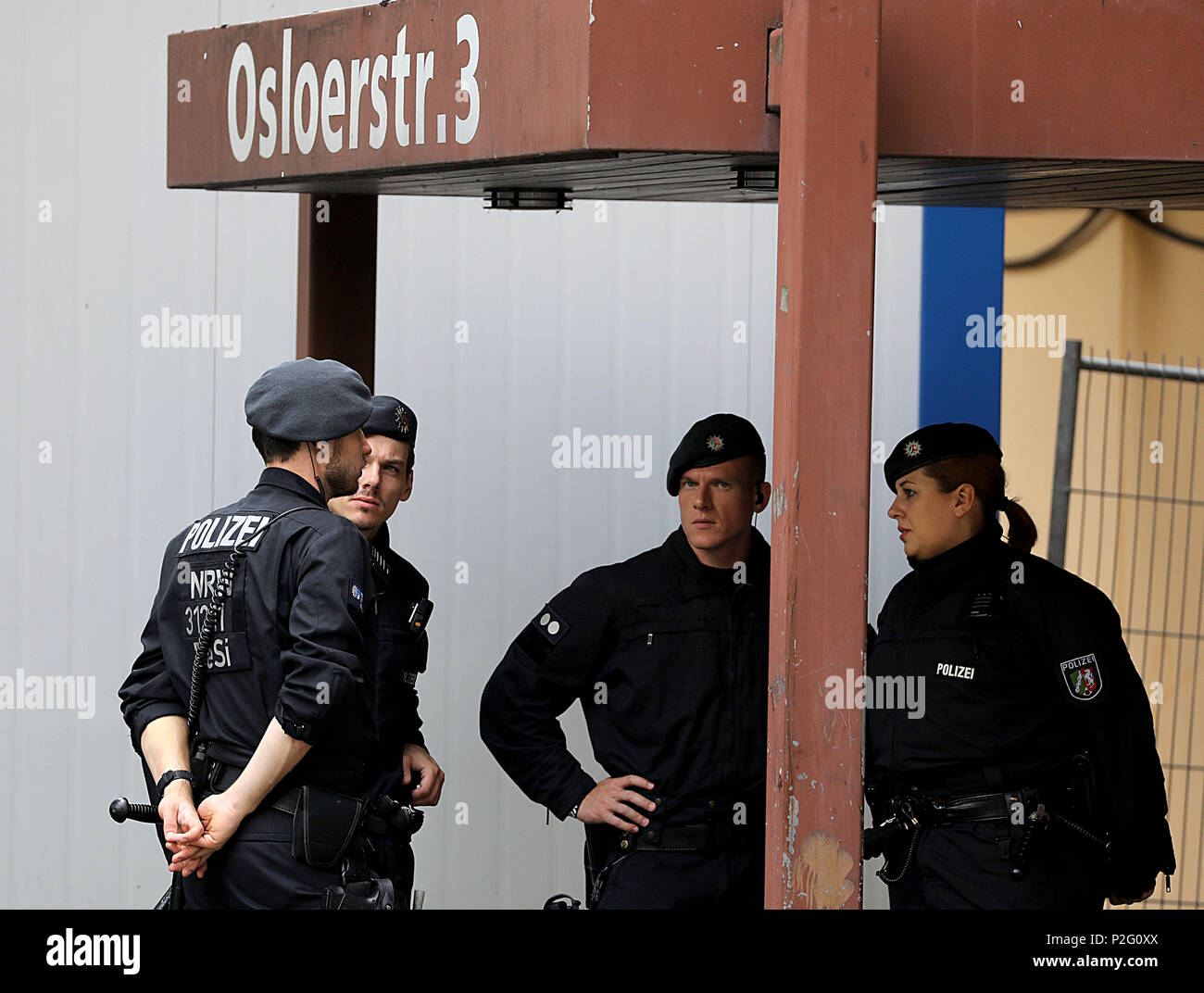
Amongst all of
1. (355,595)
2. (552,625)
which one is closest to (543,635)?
(552,625)

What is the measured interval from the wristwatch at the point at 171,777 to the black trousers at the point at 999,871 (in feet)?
5.51

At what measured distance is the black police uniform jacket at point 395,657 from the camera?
4.06 meters

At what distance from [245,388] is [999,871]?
3.18 m

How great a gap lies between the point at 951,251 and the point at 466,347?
176 cm

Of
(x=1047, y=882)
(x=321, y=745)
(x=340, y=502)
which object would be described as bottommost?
(x=1047, y=882)

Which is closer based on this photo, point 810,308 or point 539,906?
point 810,308

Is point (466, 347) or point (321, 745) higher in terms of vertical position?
point (466, 347)

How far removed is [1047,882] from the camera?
3506 mm

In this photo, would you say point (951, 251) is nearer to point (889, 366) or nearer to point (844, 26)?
point (889, 366)

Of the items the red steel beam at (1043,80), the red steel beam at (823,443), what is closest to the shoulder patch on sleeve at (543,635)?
the red steel beam at (823,443)

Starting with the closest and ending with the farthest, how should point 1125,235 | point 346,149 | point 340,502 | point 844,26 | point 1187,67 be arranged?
1. point 844,26
2. point 1187,67
3. point 346,149
4. point 340,502
5. point 1125,235

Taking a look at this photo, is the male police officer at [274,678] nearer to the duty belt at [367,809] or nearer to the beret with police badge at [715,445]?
the duty belt at [367,809]
